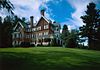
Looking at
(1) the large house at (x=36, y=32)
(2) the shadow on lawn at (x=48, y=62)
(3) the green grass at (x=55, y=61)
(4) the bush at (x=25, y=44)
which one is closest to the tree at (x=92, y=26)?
(3) the green grass at (x=55, y=61)

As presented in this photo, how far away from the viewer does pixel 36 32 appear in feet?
16.6

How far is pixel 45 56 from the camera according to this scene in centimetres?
445

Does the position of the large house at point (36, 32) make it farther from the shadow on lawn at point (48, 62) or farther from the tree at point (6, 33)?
the shadow on lawn at point (48, 62)

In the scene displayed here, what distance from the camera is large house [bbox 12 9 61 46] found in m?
4.96

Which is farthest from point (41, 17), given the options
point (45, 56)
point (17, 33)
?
point (45, 56)

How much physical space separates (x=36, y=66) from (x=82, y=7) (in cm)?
170

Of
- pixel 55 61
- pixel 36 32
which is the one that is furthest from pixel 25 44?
pixel 55 61

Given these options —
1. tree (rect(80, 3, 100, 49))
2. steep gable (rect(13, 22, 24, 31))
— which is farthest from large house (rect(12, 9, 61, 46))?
tree (rect(80, 3, 100, 49))

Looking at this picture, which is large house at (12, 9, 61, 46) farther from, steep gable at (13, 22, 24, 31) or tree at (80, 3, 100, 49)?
tree at (80, 3, 100, 49)

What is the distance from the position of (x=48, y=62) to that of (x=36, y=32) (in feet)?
4.05

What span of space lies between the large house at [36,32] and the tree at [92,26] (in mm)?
734

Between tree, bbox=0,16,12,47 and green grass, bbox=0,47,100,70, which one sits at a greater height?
tree, bbox=0,16,12,47

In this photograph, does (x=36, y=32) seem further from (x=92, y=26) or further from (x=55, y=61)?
(x=92, y=26)

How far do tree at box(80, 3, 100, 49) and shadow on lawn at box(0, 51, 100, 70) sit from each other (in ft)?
1.22
